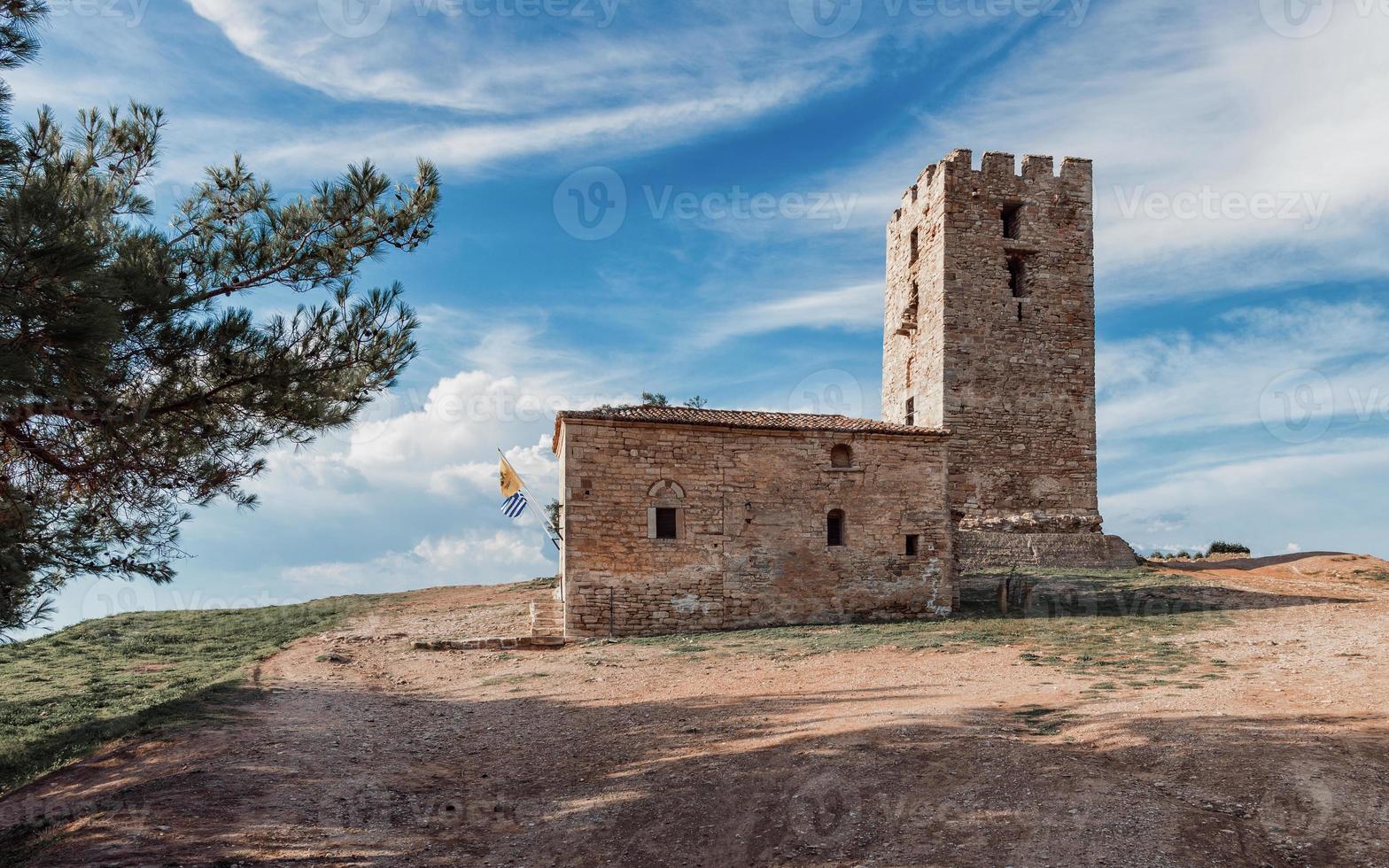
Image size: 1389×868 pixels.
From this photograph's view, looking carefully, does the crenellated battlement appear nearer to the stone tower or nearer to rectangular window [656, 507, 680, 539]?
the stone tower

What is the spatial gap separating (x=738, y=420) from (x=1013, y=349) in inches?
449

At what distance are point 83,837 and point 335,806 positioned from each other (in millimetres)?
1955

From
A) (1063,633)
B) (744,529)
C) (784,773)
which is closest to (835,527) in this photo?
(744,529)

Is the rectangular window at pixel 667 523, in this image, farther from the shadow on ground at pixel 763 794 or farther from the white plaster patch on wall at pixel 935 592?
the shadow on ground at pixel 763 794

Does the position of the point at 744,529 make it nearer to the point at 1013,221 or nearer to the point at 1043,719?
the point at 1043,719

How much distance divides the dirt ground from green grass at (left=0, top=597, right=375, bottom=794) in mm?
1087

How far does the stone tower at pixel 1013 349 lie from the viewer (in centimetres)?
2602

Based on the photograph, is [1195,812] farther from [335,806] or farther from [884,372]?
[884,372]

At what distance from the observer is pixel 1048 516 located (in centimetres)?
2608

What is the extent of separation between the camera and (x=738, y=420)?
64.4 ft

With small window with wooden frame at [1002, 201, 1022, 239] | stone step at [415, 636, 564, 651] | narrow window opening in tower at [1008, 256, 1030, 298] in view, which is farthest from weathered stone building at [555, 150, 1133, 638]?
small window with wooden frame at [1002, 201, 1022, 239]

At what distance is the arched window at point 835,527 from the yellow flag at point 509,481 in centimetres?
903

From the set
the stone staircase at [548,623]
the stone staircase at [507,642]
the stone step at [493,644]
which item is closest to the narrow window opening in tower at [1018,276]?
the stone staircase at [548,623]

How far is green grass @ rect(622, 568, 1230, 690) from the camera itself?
1332cm
